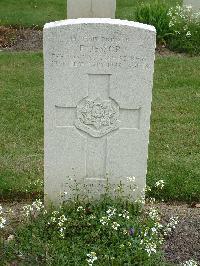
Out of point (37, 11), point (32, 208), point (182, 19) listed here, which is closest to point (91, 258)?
point (32, 208)

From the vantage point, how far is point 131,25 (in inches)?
171

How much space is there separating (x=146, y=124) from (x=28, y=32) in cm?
641

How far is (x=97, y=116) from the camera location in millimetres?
4625

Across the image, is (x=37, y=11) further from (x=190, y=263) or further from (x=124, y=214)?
(x=190, y=263)

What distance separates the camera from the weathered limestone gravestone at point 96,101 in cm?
435

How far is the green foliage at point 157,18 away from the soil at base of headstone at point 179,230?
17.2 feet

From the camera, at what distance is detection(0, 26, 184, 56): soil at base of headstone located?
9.88 meters

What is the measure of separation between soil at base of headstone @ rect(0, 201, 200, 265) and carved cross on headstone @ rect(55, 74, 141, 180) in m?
0.85

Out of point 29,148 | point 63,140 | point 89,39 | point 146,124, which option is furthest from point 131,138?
point 29,148

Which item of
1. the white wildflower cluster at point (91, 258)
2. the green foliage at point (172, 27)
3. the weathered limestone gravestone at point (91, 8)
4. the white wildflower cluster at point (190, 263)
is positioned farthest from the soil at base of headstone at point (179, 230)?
the weathered limestone gravestone at point (91, 8)

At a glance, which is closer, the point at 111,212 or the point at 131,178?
the point at 111,212

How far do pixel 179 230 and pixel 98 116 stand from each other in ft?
3.82

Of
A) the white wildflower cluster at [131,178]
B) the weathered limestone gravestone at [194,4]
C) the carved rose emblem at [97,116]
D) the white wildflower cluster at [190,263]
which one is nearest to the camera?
the white wildflower cluster at [190,263]

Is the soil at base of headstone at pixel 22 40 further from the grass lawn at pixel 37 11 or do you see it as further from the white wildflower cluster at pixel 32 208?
the white wildflower cluster at pixel 32 208
